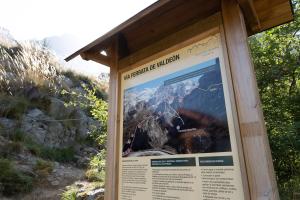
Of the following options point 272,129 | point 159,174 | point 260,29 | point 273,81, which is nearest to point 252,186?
point 159,174

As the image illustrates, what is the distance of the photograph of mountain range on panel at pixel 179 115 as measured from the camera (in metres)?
1.30

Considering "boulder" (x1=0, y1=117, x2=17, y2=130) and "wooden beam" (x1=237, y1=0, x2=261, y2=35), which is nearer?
"wooden beam" (x1=237, y1=0, x2=261, y2=35)

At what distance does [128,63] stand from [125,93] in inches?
10.0

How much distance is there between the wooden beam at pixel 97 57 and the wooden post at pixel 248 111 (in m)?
1.14

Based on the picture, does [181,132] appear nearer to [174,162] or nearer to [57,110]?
[174,162]

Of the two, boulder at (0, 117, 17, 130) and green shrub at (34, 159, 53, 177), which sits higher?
boulder at (0, 117, 17, 130)

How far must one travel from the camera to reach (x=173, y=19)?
180 cm

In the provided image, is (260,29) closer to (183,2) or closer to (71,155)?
(183,2)

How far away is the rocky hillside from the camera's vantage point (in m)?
4.60

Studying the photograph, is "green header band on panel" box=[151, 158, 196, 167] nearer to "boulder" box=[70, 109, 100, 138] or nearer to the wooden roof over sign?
the wooden roof over sign

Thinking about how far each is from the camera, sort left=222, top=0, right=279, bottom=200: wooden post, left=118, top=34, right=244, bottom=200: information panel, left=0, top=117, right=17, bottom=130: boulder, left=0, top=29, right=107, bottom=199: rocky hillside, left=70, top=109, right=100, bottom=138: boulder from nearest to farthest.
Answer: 1. left=222, top=0, right=279, bottom=200: wooden post
2. left=118, top=34, right=244, bottom=200: information panel
3. left=0, top=29, right=107, bottom=199: rocky hillside
4. left=0, top=117, right=17, bottom=130: boulder
5. left=70, top=109, right=100, bottom=138: boulder

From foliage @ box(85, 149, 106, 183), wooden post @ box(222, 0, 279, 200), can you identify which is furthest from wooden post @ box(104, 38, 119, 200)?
foliage @ box(85, 149, 106, 183)

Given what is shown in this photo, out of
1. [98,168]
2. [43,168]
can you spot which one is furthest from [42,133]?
[98,168]

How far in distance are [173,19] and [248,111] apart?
0.95 m
